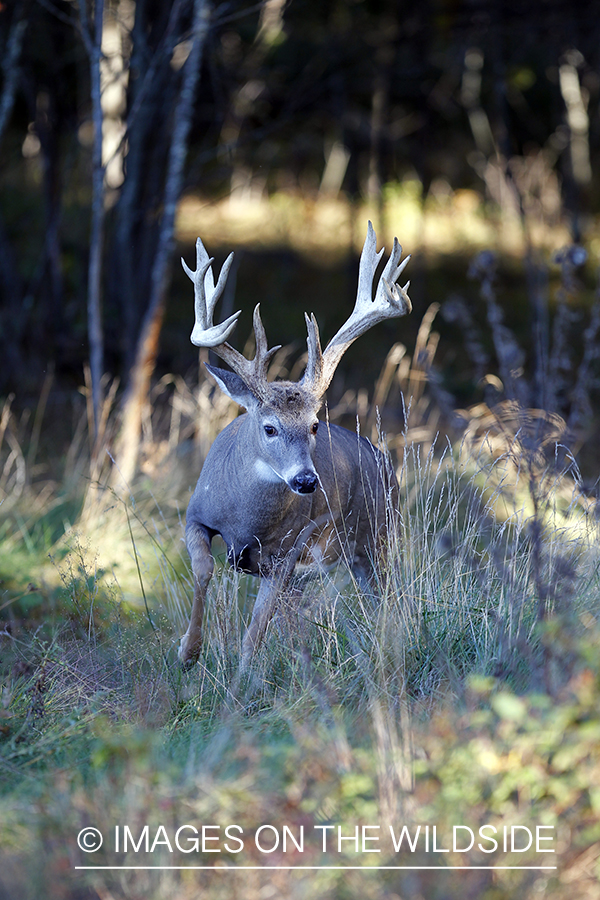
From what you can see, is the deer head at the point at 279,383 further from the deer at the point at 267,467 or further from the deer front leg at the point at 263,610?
the deer front leg at the point at 263,610

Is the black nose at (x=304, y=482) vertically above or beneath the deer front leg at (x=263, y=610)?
above

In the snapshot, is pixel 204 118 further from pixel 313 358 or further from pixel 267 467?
pixel 267 467

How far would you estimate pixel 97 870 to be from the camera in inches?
108

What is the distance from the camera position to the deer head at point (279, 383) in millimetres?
4574

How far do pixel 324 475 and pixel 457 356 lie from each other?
9.40 m

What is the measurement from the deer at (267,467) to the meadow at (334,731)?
0.16m

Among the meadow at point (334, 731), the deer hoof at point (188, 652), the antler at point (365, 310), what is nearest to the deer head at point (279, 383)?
the antler at point (365, 310)

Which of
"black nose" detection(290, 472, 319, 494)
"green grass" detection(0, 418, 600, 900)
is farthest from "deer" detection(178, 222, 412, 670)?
"green grass" detection(0, 418, 600, 900)

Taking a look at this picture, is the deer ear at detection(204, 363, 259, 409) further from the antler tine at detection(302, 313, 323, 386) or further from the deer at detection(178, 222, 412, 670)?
the antler tine at detection(302, 313, 323, 386)

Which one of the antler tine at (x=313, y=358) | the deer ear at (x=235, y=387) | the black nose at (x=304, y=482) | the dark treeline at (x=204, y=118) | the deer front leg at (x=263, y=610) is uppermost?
the dark treeline at (x=204, y=118)

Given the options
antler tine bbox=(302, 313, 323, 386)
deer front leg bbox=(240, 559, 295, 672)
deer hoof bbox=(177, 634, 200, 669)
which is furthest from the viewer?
antler tine bbox=(302, 313, 323, 386)

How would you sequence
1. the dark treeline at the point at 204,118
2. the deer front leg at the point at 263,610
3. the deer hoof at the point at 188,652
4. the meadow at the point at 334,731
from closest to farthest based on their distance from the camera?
the meadow at the point at 334,731
the deer front leg at the point at 263,610
the deer hoof at the point at 188,652
the dark treeline at the point at 204,118

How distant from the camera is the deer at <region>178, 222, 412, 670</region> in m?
4.58

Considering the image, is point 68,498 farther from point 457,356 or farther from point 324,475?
point 457,356
